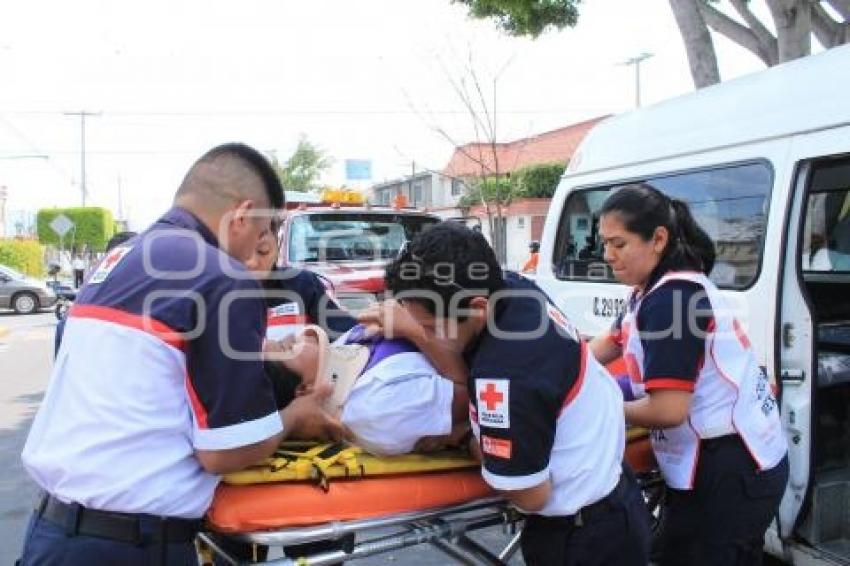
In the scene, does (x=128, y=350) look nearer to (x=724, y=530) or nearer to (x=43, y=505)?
(x=43, y=505)

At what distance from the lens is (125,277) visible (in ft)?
5.88

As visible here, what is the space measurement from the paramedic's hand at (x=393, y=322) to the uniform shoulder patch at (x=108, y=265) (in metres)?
0.72

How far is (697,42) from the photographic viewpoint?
7.68 metres

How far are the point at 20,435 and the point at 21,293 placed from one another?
649 inches

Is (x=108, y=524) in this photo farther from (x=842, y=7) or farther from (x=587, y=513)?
(x=842, y=7)

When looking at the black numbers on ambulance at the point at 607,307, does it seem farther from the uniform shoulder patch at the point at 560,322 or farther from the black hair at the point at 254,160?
the black hair at the point at 254,160

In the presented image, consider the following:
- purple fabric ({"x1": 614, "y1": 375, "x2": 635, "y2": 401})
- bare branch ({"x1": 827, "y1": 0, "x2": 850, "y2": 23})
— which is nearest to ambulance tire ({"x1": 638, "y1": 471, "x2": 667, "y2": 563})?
purple fabric ({"x1": 614, "y1": 375, "x2": 635, "y2": 401})

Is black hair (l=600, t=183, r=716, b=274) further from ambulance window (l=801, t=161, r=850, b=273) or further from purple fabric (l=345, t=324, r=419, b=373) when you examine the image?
ambulance window (l=801, t=161, r=850, b=273)

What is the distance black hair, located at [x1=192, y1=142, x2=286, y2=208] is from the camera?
2037 mm

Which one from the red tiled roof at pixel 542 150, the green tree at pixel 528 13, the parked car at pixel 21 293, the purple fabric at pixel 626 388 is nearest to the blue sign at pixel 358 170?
the red tiled roof at pixel 542 150

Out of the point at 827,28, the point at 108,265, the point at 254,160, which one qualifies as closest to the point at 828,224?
the point at 254,160

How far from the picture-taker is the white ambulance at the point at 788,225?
308cm

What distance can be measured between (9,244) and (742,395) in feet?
111

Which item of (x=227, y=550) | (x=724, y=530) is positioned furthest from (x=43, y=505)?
(x=724, y=530)
